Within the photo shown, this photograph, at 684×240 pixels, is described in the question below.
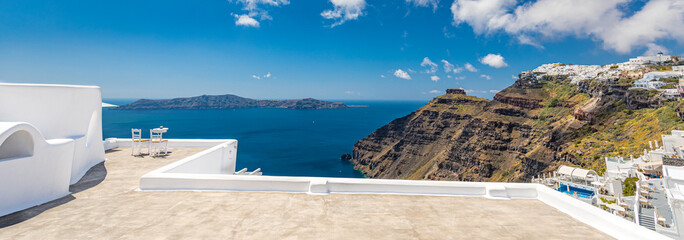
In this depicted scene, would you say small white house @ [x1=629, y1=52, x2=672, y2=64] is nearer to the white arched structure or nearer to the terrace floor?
the terrace floor

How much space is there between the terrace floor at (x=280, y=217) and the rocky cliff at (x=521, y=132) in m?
34.1

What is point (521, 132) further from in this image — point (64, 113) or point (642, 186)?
point (64, 113)

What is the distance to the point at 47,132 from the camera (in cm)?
767

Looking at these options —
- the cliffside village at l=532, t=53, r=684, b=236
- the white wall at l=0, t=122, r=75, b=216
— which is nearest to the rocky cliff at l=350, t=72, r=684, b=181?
the cliffside village at l=532, t=53, r=684, b=236

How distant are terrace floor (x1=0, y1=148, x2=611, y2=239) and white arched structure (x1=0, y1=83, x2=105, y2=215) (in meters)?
0.65

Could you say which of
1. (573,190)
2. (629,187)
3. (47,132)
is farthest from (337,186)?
(573,190)

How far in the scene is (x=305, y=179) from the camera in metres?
6.71

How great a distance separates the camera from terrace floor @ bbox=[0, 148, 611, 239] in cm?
445

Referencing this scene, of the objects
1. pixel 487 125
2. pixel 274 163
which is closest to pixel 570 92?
pixel 487 125

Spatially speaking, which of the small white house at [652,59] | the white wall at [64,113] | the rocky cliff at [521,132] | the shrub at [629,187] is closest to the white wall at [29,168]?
the white wall at [64,113]

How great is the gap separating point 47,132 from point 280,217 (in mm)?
7177

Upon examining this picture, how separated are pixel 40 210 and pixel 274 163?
82.2 metres

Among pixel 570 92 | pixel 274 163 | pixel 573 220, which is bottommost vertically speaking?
pixel 274 163

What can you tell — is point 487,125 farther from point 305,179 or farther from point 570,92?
point 305,179
